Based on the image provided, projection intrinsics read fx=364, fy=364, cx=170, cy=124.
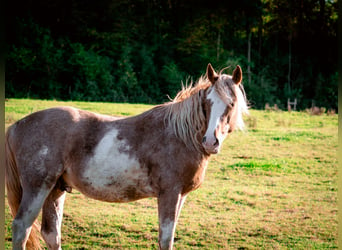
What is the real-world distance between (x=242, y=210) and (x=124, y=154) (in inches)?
142

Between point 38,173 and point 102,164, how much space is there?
0.66 m

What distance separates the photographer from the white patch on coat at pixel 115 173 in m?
3.78

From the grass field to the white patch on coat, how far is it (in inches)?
59.1

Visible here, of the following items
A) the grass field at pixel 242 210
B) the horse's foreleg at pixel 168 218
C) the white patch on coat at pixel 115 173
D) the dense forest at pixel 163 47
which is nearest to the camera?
the horse's foreleg at pixel 168 218

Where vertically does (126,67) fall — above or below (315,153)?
above

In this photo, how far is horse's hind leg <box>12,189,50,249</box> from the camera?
372 cm

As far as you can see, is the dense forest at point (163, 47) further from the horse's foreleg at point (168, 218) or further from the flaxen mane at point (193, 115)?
the horse's foreleg at point (168, 218)

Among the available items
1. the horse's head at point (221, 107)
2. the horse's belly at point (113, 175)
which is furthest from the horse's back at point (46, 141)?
the horse's head at point (221, 107)

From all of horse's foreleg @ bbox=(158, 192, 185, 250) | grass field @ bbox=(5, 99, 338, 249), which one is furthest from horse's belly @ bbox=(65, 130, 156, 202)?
grass field @ bbox=(5, 99, 338, 249)

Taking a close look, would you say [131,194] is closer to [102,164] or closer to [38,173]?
[102,164]

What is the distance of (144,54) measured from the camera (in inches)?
1155

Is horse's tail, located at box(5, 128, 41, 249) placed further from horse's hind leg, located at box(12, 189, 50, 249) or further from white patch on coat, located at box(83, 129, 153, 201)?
white patch on coat, located at box(83, 129, 153, 201)

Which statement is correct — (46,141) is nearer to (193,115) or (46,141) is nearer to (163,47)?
(193,115)

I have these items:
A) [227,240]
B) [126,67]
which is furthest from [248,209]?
[126,67]
